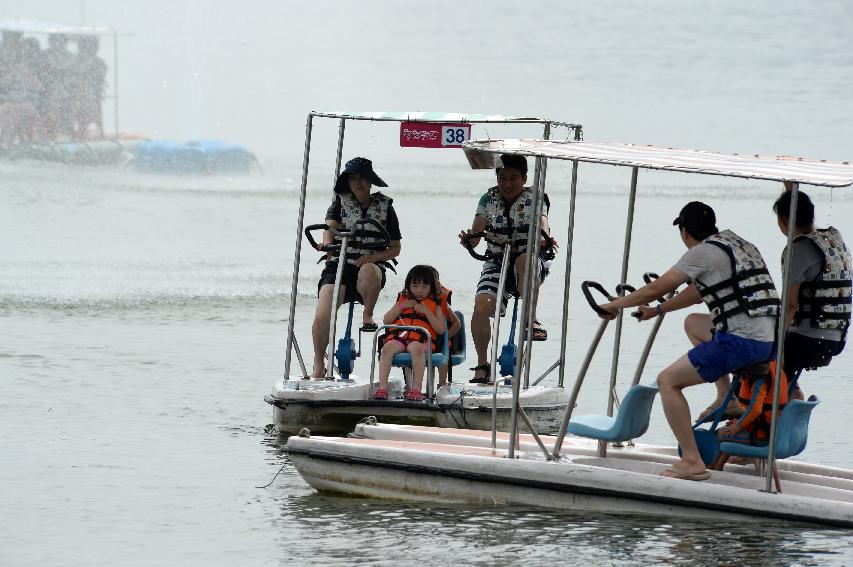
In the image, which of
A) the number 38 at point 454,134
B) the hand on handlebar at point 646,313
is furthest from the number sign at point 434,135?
the hand on handlebar at point 646,313

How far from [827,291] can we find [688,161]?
107 centimetres

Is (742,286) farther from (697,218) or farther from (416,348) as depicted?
(416,348)

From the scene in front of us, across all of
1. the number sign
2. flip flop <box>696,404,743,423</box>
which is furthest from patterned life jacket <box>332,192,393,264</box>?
flip flop <box>696,404,743,423</box>

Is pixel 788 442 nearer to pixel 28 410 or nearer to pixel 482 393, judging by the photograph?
pixel 482 393

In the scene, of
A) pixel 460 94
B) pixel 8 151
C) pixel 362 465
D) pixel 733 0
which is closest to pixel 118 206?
pixel 8 151

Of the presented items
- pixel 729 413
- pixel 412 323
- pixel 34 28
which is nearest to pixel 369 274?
pixel 412 323

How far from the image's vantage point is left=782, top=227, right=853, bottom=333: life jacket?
892 centimetres

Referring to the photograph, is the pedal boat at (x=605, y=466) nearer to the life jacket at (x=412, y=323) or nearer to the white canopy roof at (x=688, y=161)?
the white canopy roof at (x=688, y=161)

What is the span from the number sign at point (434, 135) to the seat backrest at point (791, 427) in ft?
11.4

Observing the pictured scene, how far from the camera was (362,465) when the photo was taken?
31.2ft

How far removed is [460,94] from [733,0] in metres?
40.9

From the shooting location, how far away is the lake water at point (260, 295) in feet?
29.5

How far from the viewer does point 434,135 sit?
37.9ft

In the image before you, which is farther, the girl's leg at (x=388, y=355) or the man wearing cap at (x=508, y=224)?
the man wearing cap at (x=508, y=224)
